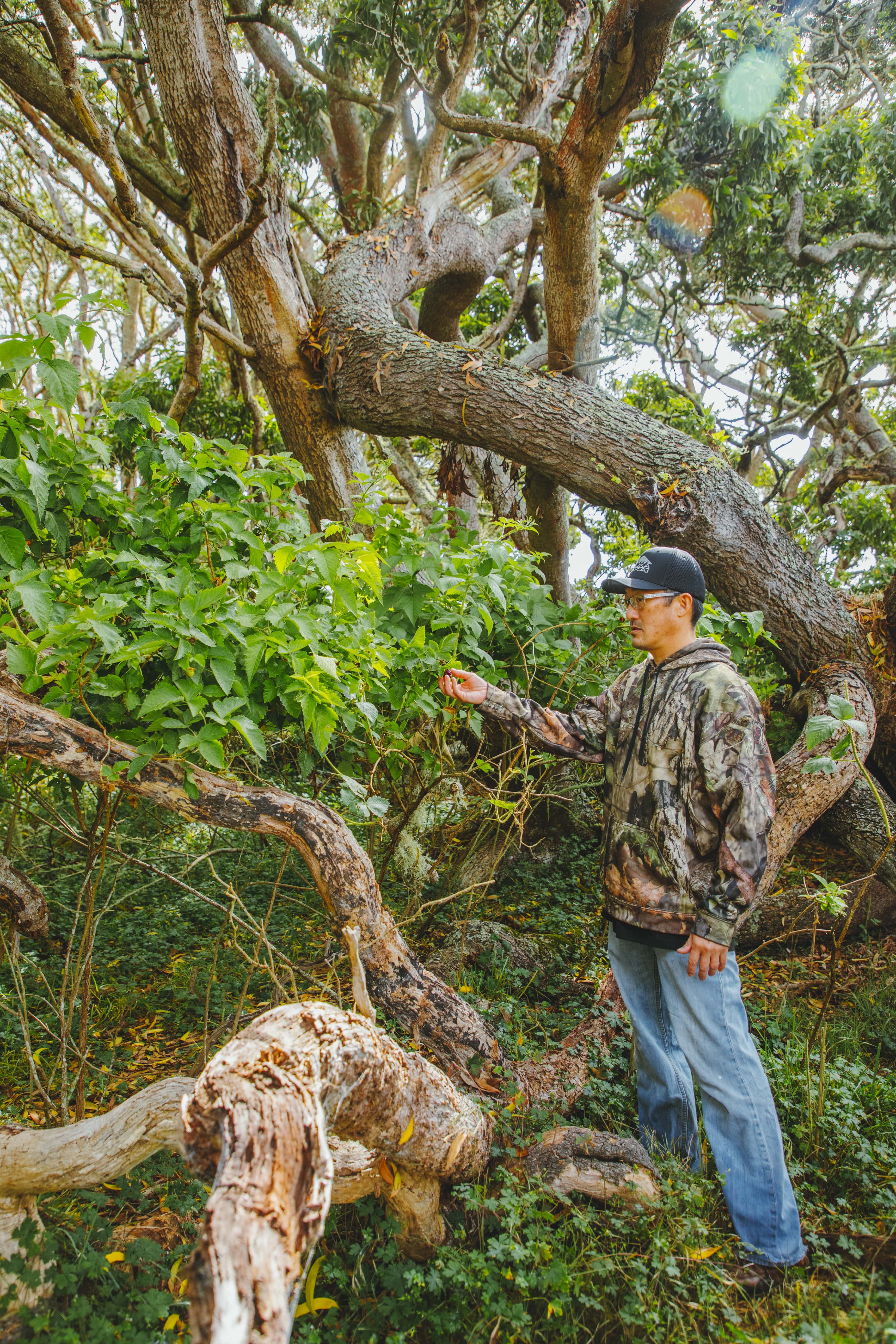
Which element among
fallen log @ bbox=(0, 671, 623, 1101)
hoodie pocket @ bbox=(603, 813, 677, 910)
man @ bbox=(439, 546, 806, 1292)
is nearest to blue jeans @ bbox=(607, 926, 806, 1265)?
man @ bbox=(439, 546, 806, 1292)

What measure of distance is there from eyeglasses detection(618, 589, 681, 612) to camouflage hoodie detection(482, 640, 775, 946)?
196 mm

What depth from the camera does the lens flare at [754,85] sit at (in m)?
6.24

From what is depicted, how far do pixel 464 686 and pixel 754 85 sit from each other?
20.5 ft

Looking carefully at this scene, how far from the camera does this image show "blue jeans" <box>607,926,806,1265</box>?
2326mm

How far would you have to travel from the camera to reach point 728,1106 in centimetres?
239

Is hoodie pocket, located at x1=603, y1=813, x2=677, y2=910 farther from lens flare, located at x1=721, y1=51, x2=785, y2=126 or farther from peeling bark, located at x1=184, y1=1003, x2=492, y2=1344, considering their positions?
lens flare, located at x1=721, y1=51, x2=785, y2=126

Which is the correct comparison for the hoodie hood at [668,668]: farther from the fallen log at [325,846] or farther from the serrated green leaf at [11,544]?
the serrated green leaf at [11,544]

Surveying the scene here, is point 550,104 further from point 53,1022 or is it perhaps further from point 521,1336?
point 521,1336

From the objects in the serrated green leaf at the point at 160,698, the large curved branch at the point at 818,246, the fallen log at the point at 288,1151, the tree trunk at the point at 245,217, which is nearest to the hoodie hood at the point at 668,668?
the fallen log at the point at 288,1151

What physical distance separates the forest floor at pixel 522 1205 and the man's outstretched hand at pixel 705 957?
625 mm

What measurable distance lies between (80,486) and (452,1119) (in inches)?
87.9

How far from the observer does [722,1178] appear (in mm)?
2389

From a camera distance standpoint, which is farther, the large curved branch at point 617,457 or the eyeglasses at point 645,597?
the large curved branch at point 617,457

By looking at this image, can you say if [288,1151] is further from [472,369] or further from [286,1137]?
[472,369]
